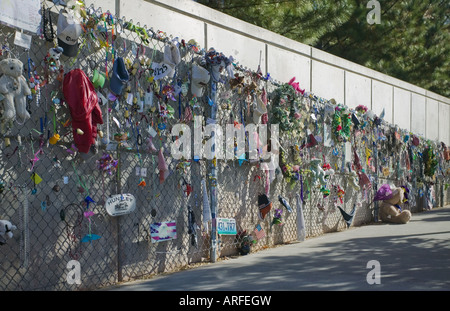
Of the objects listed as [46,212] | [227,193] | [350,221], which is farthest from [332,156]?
[46,212]

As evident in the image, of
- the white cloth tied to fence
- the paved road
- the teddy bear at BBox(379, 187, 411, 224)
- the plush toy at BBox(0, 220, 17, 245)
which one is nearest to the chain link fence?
the plush toy at BBox(0, 220, 17, 245)

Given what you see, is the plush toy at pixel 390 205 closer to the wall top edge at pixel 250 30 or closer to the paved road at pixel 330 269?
the paved road at pixel 330 269

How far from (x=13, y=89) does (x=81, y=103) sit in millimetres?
735

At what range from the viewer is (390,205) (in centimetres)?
1285

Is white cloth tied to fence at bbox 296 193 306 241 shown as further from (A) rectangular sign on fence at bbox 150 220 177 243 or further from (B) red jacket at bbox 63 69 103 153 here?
(B) red jacket at bbox 63 69 103 153

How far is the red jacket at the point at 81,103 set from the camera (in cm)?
548

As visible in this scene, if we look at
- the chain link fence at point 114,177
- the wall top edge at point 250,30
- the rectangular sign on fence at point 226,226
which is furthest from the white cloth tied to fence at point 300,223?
the wall top edge at point 250,30

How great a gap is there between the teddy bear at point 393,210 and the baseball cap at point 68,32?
931 cm

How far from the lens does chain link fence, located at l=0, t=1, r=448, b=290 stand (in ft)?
17.0

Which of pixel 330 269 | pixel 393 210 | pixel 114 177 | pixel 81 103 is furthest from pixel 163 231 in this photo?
pixel 393 210

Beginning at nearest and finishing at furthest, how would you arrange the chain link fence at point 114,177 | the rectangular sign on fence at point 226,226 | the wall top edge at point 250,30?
1. the chain link fence at point 114,177
2. the wall top edge at point 250,30
3. the rectangular sign on fence at point 226,226

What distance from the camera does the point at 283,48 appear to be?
380 inches

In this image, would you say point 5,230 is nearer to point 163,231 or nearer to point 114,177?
point 114,177

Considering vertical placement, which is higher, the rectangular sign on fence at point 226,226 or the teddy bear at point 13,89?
the teddy bear at point 13,89
